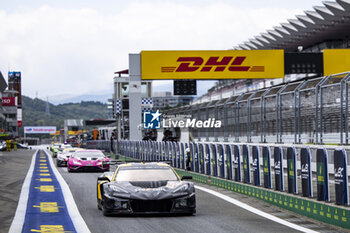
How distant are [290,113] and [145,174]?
27.9ft

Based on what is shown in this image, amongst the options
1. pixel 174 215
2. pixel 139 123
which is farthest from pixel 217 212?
pixel 139 123

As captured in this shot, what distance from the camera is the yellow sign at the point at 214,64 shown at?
135 ft

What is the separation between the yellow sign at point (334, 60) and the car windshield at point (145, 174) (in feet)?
96.1

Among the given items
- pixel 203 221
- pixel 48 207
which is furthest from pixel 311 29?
pixel 203 221

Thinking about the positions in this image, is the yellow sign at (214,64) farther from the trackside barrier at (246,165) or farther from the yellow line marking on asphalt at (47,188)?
the trackside barrier at (246,165)

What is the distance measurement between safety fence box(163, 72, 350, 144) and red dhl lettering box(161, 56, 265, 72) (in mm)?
13050

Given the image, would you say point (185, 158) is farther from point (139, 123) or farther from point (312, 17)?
point (312, 17)

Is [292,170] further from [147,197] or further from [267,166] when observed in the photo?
[147,197]

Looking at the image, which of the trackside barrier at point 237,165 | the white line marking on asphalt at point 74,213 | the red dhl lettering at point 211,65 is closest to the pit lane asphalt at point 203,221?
the white line marking on asphalt at point 74,213

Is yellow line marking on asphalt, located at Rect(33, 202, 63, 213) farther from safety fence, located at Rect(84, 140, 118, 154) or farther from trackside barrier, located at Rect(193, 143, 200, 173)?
safety fence, located at Rect(84, 140, 118, 154)

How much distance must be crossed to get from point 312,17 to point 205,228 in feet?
143

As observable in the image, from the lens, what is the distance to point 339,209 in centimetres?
1002

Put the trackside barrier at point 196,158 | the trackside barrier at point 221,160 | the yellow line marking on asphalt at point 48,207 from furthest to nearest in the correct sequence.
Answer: the trackside barrier at point 196,158, the trackside barrier at point 221,160, the yellow line marking on asphalt at point 48,207

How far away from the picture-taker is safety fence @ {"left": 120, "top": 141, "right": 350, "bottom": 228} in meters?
10.6
